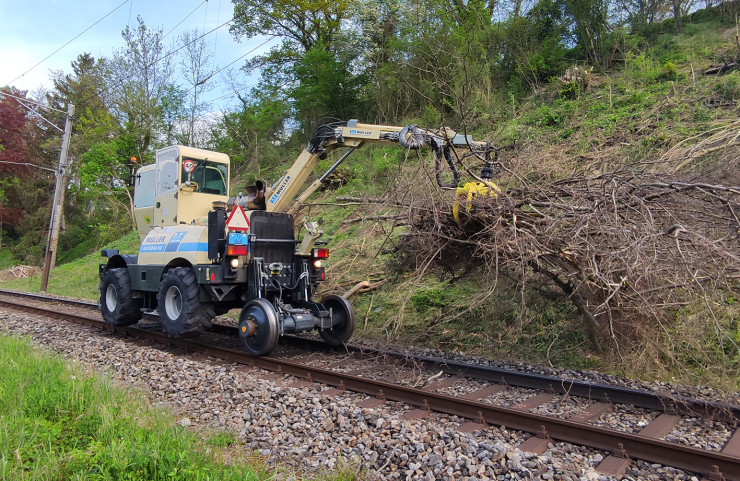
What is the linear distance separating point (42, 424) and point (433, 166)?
5.76 m

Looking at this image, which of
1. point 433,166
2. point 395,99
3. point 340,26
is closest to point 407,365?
point 433,166

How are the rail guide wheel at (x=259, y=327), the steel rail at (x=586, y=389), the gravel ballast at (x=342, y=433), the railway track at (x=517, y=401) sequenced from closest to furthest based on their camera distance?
the gravel ballast at (x=342, y=433) → the railway track at (x=517, y=401) → the steel rail at (x=586, y=389) → the rail guide wheel at (x=259, y=327)

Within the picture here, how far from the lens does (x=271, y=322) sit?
7160 millimetres

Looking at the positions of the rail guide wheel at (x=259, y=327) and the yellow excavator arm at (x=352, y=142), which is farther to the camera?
the yellow excavator arm at (x=352, y=142)

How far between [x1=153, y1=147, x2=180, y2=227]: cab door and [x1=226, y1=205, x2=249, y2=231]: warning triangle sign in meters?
2.28

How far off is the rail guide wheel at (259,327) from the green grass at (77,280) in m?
12.1

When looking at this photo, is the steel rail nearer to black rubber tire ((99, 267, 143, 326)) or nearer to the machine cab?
the machine cab

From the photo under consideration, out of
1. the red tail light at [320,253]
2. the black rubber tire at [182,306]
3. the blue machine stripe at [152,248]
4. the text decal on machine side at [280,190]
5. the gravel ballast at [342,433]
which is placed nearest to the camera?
A: the gravel ballast at [342,433]

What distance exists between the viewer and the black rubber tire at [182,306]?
7988 mm

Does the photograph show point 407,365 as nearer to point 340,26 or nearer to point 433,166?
point 433,166

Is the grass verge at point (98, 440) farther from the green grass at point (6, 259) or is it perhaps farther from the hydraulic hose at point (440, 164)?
the green grass at point (6, 259)

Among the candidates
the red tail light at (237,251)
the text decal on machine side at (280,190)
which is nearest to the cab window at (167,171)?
the text decal on machine side at (280,190)

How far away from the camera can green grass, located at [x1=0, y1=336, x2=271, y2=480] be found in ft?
11.6

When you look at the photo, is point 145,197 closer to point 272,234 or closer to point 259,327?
point 272,234
